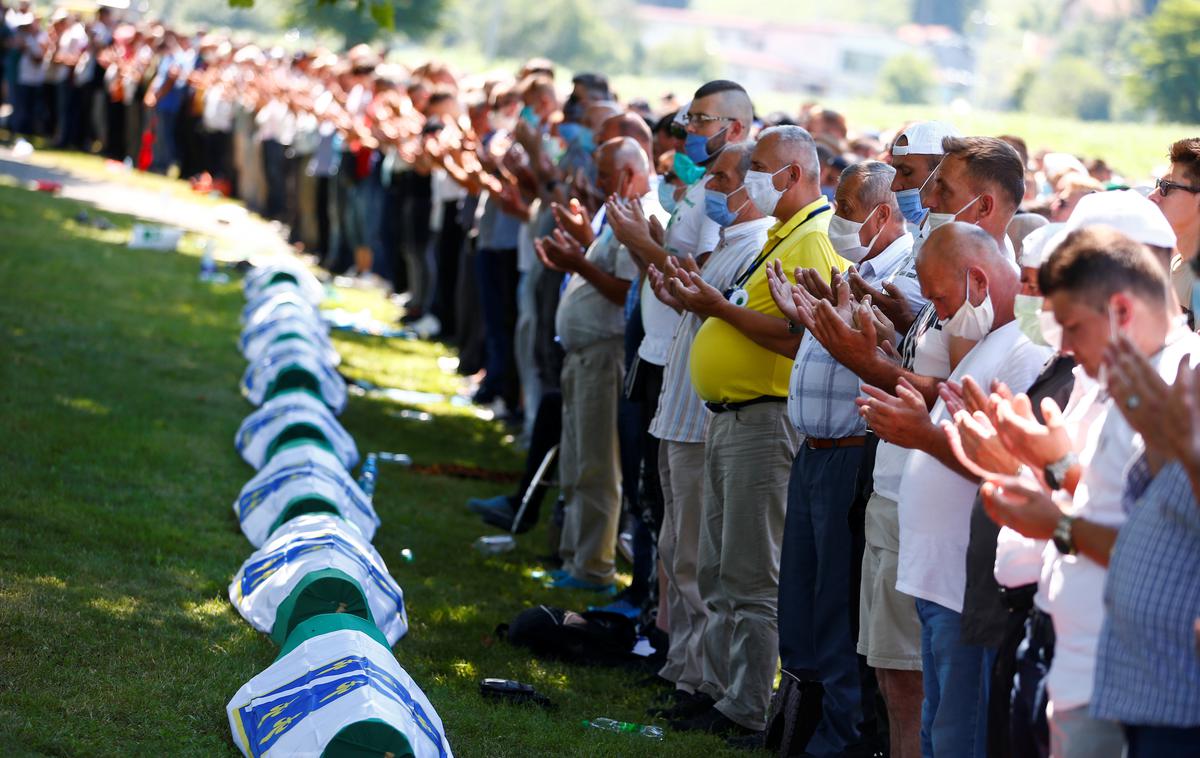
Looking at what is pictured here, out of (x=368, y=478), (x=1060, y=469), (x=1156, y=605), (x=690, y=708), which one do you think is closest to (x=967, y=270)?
(x=1060, y=469)

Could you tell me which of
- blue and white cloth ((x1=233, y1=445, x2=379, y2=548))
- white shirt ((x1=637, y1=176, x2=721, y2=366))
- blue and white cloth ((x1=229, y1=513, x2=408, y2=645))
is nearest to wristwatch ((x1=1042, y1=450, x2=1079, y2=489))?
white shirt ((x1=637, y1=176, x2=721, y2=366))

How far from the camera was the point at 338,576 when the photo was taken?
6273mm

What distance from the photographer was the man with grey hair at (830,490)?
222 inches

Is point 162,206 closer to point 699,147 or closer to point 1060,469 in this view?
point 699,147

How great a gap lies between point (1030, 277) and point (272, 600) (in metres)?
3.91

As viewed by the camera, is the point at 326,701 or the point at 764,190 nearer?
the point at 326,701

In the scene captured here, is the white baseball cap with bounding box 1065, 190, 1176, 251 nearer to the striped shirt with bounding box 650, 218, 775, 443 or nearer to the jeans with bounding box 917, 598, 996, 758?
the jeans with bounding box 917, 598, 996, 758

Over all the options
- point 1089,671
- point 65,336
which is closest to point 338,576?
point 1089,671

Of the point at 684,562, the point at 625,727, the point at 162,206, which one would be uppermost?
the point at 684,562

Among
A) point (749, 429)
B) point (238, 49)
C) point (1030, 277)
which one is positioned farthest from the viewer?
point (238, 49)

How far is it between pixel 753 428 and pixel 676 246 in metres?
1.34

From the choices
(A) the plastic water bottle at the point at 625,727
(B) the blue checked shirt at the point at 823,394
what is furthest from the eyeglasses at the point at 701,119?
(A) the plastic water bottle at the point at 625,727

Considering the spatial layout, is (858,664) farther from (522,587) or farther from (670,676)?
(522,587)

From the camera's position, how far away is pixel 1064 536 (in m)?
3.47
